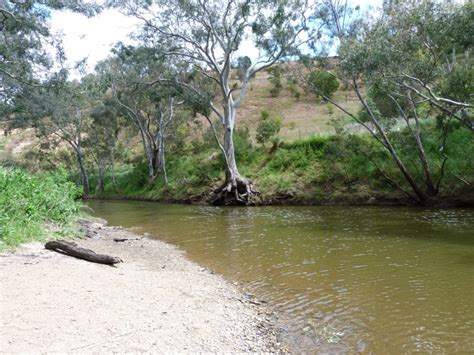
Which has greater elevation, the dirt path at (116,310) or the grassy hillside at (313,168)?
the grassy hillside at (313,168)

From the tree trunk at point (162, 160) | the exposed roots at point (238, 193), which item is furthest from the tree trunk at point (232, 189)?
the tree trunk at point (162, 160)

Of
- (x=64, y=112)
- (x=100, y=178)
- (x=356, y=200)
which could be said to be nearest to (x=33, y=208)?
(x=356, y=200)

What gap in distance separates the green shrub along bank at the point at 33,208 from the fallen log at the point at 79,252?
0.75m

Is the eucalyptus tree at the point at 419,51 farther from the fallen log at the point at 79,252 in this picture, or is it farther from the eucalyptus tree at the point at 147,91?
the eucalyptus tree at the point at 147,91

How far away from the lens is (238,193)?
2655 cm

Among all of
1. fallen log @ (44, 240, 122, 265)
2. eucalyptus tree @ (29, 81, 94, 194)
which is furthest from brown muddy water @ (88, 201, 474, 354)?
eucalyptus tree @ (29, 81, 94, 194)

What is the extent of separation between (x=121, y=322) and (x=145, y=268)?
3.92 metres

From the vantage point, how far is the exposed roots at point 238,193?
26.2 meters

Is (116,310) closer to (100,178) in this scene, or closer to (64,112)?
(64,112)

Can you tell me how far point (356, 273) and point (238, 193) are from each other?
1819cm

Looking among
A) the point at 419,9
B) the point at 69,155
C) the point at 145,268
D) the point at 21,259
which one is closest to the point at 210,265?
the point at 145,268

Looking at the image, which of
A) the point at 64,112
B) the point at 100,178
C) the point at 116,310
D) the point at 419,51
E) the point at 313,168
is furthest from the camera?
the point at 100,178

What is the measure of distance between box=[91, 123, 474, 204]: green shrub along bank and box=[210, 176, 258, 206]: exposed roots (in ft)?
2.35

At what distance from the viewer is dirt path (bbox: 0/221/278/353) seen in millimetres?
4379
